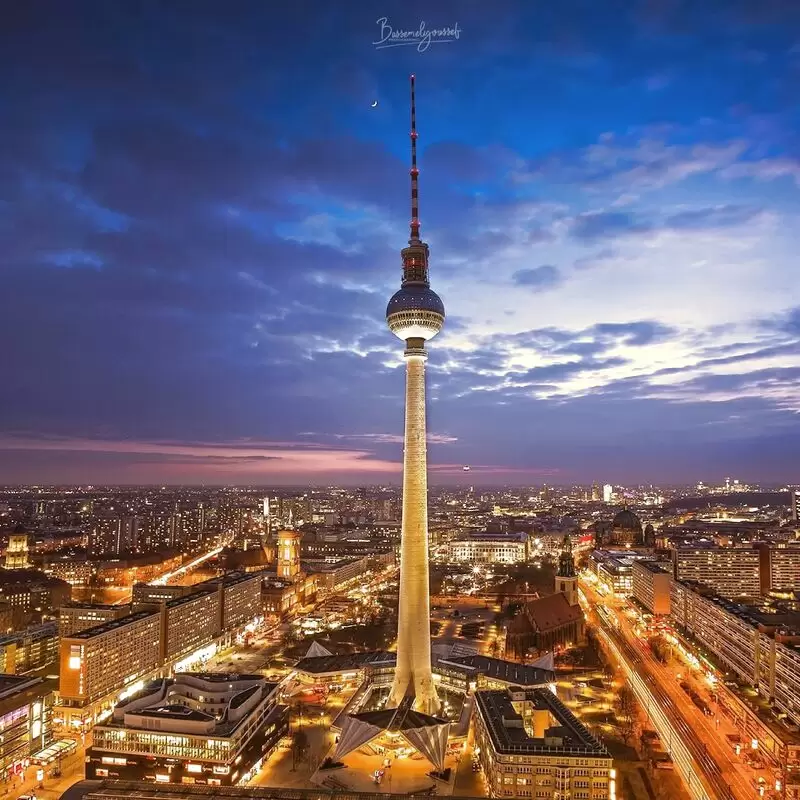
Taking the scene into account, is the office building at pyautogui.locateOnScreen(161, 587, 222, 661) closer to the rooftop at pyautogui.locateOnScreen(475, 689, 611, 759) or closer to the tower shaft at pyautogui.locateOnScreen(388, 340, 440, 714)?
the tower shaft at pyautogui.locateOnScreen(388, 340, 440, 714)

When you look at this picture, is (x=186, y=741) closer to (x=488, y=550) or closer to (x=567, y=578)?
(x=567, y=578)

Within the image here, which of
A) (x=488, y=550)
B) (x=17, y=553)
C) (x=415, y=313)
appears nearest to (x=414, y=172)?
(x=415, y=313)

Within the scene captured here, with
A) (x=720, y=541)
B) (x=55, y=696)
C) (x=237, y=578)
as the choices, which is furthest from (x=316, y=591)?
(x=720, y=541)

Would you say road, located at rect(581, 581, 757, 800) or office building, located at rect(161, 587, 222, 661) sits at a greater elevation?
office building, located at rect(161, 587, 222, 661)

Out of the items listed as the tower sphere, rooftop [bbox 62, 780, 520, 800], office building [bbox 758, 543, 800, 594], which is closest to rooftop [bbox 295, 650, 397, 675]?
rooftop [bbox 62, 780, 520, 800]

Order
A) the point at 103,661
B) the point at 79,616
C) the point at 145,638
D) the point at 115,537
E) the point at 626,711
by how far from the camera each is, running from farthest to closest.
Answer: the point at 115,537 < the point at 79,616 < the point at 145,638 < the point at 103,661 < the point at 626,711

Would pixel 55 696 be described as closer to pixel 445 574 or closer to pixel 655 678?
pixel 655 678

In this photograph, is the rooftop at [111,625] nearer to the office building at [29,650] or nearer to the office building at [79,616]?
the office building at [79,616]

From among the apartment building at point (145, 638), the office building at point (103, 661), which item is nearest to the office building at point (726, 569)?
the apartment building at point (145, 638)
